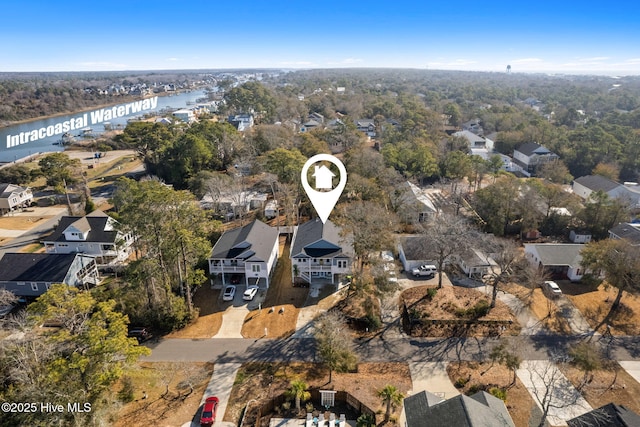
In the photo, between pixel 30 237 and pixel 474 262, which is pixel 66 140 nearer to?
pixel 30 237

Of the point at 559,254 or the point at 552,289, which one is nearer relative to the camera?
the point at 552,289

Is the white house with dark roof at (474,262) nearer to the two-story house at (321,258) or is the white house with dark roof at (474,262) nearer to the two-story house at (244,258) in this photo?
the two-story house at (321,258)

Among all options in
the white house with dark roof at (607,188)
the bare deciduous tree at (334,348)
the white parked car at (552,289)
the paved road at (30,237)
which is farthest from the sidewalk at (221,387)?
the white house with dark roof at (607,188)

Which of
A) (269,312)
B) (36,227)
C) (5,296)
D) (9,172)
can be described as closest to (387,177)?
(269,312)

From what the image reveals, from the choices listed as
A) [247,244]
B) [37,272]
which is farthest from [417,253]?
[37,272]

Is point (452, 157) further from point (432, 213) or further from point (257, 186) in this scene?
point (257, 186)

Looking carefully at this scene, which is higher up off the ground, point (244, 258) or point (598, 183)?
point (598, 183)

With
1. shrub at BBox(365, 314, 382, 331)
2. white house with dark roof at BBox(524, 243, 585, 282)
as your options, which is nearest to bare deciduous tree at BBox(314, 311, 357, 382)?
shrub at BBox(365, 314, 382, 331)
